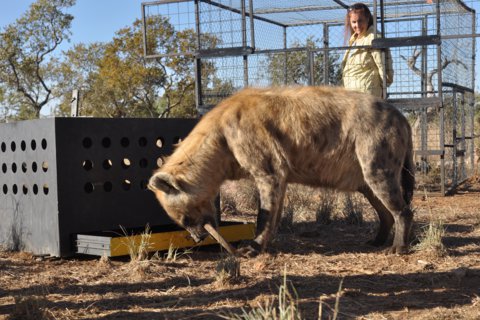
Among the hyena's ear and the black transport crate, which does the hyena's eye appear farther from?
the black transport crate

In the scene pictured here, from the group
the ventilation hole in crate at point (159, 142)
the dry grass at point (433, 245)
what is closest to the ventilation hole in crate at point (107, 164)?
the ventilation hole in crate at point (159, 142)

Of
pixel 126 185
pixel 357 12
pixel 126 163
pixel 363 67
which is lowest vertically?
pixel 126 185

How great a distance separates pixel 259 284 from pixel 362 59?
14.7ft

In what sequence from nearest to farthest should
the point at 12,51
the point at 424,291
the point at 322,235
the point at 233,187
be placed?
the point at 424,291, the point at 322,235, the point at 233,187, the point at 12,51

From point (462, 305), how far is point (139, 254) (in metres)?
2.95

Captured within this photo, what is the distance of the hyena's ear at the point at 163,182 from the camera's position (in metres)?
6.60

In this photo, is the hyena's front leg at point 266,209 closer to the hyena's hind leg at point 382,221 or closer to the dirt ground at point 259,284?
the dirt ground at point 259,284

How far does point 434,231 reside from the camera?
6.72m

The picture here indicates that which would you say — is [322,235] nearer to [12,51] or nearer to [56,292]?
[56,292]

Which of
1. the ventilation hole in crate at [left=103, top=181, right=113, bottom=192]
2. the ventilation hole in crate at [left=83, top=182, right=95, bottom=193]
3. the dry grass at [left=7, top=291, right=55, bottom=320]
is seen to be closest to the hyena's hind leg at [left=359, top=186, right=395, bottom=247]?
the ventilation hole in crate at [left=103, top=181, right=113, bottom=192]

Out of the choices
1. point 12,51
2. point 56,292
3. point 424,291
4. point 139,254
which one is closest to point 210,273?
point 139,254

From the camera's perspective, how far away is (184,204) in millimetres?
6789

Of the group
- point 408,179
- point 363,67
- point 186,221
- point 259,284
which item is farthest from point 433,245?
point 363,67

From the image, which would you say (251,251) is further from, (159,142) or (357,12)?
(357,12)
